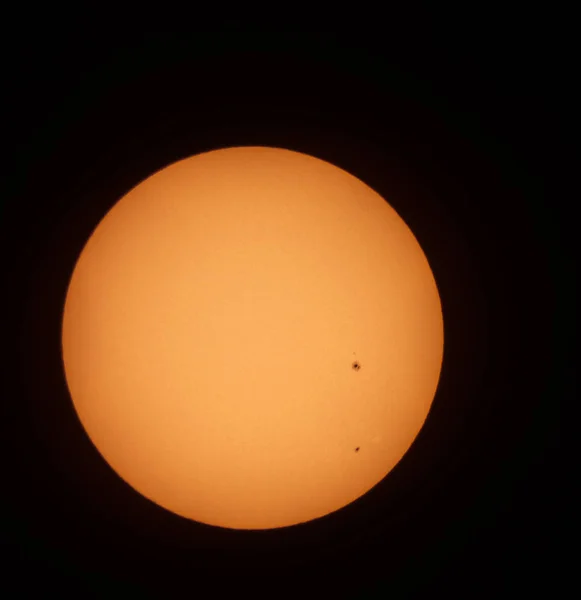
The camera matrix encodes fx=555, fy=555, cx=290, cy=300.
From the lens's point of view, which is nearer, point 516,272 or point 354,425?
point 354,425

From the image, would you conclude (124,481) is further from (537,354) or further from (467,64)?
(467,64)

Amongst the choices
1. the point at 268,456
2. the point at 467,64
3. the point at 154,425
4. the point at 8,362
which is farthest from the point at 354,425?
the point at 467,64

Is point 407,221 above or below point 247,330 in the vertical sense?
above
